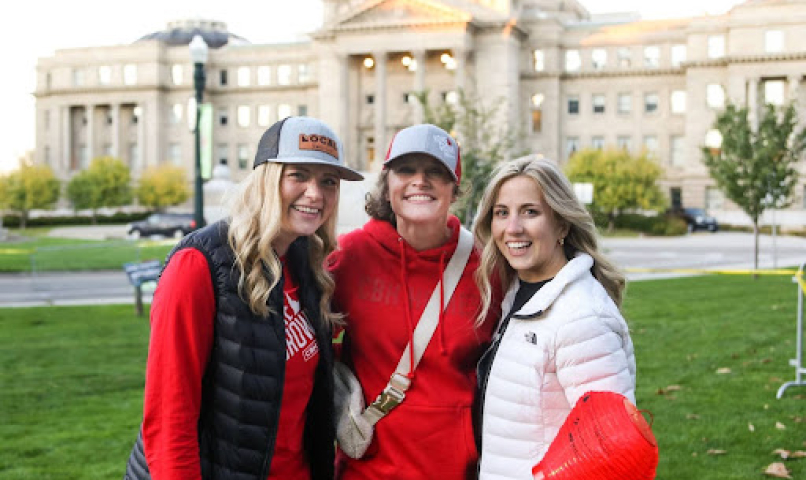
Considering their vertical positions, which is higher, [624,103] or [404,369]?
[624,103]

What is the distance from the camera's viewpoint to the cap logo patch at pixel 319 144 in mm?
3857

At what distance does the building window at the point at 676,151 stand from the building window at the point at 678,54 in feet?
20.2

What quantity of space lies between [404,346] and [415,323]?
124 mm

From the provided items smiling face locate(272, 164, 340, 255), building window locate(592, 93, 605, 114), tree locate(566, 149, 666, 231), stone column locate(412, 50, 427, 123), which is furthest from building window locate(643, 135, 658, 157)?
smiling face locate(272, 164, 340, 255)

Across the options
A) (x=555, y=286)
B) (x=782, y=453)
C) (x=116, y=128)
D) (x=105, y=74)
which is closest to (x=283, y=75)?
(x=116, y=128)

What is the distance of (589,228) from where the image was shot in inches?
157

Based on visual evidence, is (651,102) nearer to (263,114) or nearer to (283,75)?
(283,75)

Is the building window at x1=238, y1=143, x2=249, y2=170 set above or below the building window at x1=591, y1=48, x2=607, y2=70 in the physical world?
below

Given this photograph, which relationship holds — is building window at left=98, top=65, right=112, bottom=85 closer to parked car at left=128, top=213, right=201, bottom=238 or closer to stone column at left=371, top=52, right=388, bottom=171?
stone column at left=371, top=52, right=388, bottom=171

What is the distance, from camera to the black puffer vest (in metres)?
3.62

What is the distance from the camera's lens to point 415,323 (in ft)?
14.0

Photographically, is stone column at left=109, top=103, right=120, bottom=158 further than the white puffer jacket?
Yes

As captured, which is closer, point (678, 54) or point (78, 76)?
point (678, 54)

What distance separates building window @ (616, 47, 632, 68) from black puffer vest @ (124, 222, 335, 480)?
7924cm
